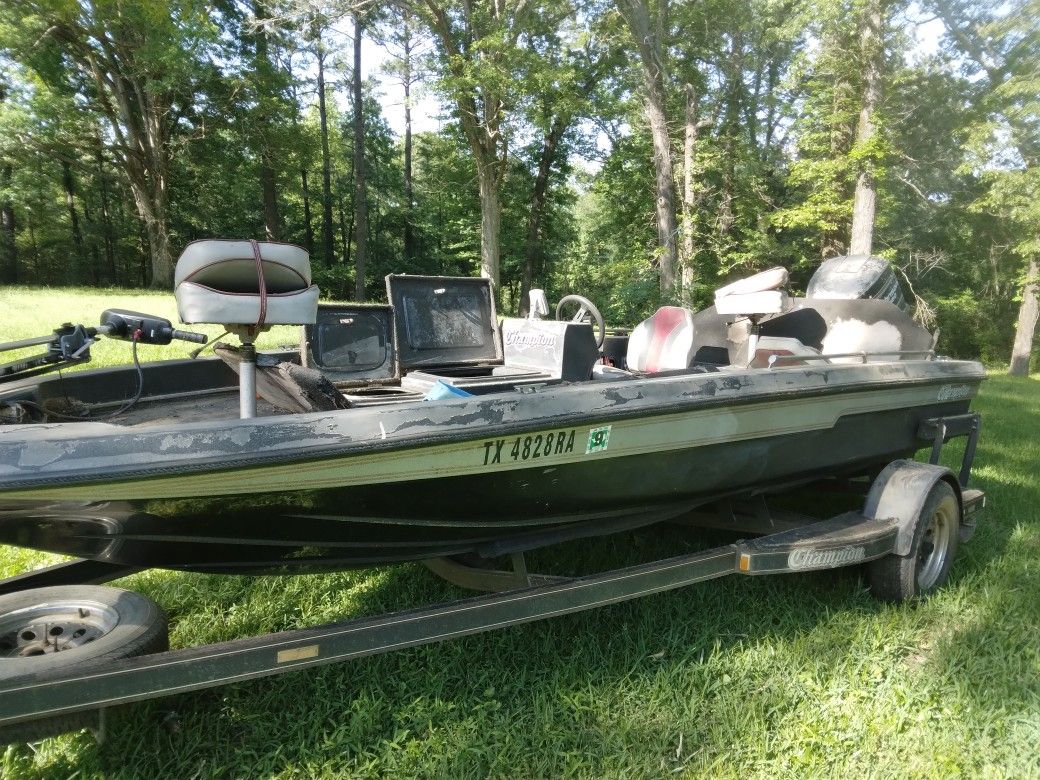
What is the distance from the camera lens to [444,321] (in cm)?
413

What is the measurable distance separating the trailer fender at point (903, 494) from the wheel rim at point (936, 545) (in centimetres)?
18

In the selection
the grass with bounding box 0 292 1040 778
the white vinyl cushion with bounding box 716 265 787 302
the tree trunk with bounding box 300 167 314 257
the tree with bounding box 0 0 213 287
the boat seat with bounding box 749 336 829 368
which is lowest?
the grass with bounding box 0 292 1040 778

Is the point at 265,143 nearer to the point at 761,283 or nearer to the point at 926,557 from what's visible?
the point at 761,283

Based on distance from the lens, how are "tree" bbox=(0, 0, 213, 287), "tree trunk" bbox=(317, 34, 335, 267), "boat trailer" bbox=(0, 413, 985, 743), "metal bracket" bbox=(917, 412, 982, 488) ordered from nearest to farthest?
"boat trailer" bbox=(0, 413, 985, 743) → "metal bracket" bbox=(917, 412, 982, 488) → "tree" bbox=(0, 0, 213, 287) → "tree trunk" bbox=(317, 34, 335, 267)

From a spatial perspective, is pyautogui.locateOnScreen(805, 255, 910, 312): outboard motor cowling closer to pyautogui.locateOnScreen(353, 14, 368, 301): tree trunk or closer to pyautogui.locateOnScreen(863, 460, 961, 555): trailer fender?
pyautogui.locateOnScreen(863, 460, 961, 555): trailer fender

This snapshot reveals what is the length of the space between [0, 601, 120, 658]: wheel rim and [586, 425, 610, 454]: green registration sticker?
1.58m

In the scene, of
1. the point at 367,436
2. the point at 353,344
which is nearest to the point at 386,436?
the point at 367,436

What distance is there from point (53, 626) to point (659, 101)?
1278 centimetres

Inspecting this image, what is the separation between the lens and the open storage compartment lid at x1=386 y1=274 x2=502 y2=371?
157 inches

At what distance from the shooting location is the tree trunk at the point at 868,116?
483 inches

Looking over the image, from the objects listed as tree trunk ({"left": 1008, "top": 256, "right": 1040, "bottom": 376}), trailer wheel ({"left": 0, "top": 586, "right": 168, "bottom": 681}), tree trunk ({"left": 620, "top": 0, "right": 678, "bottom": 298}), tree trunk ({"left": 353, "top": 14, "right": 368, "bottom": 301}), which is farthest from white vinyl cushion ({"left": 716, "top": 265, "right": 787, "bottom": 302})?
tree trunk ({"left": 353, "top": 14, "right": 368, "bottom": 301})

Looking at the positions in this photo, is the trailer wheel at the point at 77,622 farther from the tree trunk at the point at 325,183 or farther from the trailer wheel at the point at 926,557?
the tree trunk at the point at 325,183

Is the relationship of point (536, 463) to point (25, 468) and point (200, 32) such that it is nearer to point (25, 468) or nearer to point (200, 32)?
point (25, 468)

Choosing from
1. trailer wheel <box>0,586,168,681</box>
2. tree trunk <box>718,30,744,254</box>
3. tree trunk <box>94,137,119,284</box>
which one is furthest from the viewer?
tree trunk <box>94,137,119,284</box>
